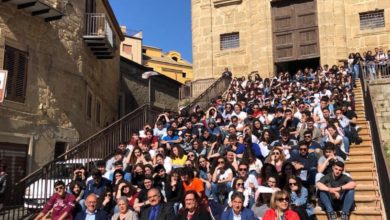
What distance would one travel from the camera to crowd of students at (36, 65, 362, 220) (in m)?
7.38

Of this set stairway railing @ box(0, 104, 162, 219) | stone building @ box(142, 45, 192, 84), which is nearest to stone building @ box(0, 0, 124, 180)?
stairway railing @ box(0, 104, 162, 219)

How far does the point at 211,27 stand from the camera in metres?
31.0

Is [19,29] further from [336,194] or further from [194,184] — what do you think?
[336,194]

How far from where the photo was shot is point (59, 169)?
1247 cm

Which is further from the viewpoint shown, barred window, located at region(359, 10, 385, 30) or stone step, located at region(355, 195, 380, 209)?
barred window, located at region(359, 10, 385, 30)

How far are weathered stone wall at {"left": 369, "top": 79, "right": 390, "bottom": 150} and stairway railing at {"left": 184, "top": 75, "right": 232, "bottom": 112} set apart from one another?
709 centimetres

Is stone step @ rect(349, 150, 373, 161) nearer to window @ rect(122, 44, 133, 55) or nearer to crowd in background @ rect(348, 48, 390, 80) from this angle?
crowd in background @ rect(348, 48, 390, 80)

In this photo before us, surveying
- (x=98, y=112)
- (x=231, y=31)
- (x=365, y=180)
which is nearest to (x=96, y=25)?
(x=98, y=112)

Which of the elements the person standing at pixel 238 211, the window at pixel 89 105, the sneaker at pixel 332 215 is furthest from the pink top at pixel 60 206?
the window at pixel 89 105

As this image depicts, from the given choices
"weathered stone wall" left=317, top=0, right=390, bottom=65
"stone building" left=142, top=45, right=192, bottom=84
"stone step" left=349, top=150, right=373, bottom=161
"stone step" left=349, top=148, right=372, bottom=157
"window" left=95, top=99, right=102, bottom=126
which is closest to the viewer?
"stone step" left=349, top=150, right=373, bottom=161

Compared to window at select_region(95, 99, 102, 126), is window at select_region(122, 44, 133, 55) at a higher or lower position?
higher

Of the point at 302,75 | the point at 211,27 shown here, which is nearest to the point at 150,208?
the point at 302,75

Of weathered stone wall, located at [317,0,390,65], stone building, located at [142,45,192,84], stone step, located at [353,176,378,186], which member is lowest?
stone step, located at [353,176,378,186]

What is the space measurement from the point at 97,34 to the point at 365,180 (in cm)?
1613
